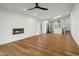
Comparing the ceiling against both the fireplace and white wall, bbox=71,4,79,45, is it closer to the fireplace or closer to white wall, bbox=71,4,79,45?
white wall, bbox=71,4,79,45

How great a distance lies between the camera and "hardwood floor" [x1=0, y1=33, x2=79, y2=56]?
1.88m

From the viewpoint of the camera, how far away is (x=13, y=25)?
200 cm

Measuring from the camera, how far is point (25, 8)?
1.99 m

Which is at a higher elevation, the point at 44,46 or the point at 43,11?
the point at 43,11

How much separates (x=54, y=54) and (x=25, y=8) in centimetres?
107

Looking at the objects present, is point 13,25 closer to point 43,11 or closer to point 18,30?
point 18,30

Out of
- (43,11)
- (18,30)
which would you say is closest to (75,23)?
(43,11)

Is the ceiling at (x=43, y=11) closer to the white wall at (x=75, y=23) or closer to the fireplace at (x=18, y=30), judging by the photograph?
the white wall at (x=75, y=23)

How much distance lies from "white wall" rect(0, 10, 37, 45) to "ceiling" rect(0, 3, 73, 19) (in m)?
0.10

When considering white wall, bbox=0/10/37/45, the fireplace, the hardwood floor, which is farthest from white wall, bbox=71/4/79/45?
the fireplace

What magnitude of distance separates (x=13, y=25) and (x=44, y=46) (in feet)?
2.51

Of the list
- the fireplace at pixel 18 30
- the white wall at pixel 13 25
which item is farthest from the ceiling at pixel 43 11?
the fireplace at pixel 18 30

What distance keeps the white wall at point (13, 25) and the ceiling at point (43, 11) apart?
0.10 metres

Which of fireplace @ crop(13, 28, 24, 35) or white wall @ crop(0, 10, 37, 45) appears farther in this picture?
fireplace @ crop(13, 28, 24, 35)
